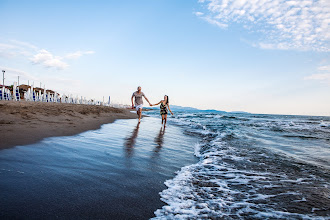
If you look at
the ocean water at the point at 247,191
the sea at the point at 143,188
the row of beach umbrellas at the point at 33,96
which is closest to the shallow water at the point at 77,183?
the sea at the point at 143,188

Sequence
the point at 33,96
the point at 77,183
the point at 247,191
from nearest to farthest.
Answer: the point at 77,183 → the point at 247,191 → the point at 33,96

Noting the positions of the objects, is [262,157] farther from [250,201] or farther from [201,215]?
[201,215]

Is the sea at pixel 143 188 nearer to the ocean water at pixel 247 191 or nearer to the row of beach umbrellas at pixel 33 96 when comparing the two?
the ocean water at pixel 247 191

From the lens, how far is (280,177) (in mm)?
Answer: 3258

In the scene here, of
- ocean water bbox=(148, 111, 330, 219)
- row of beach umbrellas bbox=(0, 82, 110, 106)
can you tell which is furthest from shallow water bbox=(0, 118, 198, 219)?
row of beach umbrellas bbox=(0, 82, 110, 106)

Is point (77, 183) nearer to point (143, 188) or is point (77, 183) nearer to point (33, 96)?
point (143, 188)

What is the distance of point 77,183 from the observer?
220 centimetres

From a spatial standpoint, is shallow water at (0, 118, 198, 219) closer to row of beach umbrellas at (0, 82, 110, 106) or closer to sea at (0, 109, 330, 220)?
sea at (0, 109, 330, 220)

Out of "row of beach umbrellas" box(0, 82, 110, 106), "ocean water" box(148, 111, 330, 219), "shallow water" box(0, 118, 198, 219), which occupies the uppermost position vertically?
"row of beach umbrellas" box(0, 82, 110, 106)

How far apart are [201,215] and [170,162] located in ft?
6.47

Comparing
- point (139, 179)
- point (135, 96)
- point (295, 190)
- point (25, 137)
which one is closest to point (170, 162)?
point (139, 179)

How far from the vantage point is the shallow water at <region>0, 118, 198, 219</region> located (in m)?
1.63

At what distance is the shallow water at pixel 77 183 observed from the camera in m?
1.63

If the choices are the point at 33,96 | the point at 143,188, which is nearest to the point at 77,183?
the point at 143,188
